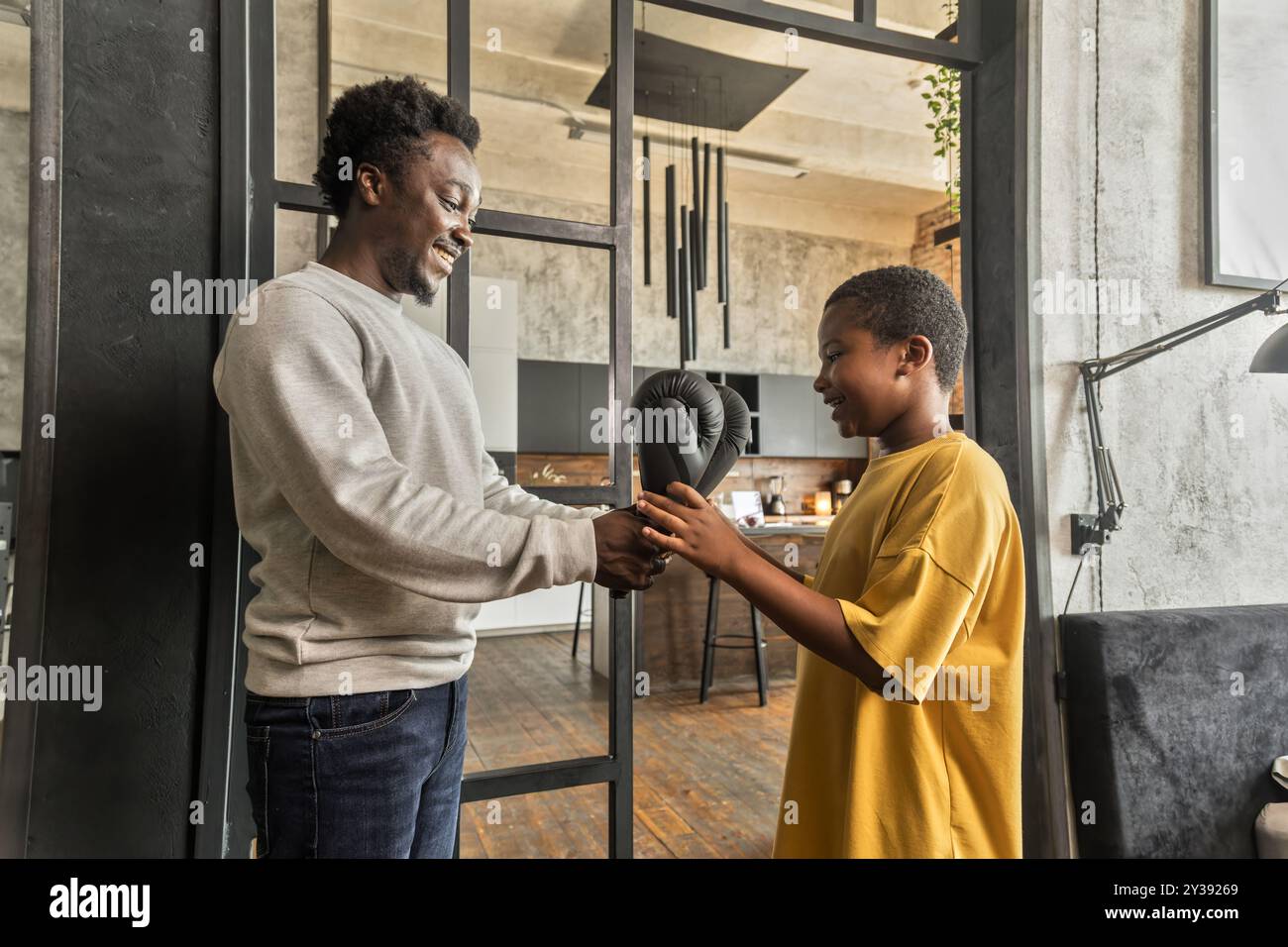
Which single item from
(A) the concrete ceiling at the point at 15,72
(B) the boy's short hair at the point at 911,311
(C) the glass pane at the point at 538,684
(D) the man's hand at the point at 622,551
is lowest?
(C) the glass pane at the point at 538,684

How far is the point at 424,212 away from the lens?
1.01 m

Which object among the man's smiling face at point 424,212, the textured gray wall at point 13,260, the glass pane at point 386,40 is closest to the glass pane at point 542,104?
the glass pane at point 386,40

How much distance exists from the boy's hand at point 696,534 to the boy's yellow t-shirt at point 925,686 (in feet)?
0.51

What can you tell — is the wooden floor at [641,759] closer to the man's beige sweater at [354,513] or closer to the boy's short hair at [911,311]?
the man's beige sweater at [354,513]

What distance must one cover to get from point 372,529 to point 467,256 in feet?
2.24

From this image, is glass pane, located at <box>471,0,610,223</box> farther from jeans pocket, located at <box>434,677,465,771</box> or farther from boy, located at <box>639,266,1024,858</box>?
jeans pocket, located at <box>434,677,465,771</box>

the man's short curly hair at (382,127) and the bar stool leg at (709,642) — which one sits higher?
the man's short curly hair at (382,127)

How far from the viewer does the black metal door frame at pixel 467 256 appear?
116 cm

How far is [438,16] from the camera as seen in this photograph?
4277 millimetres

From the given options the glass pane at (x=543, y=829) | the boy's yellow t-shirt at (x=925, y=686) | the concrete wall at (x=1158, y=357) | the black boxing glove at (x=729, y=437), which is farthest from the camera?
the glass pane at (x=543, y=829)

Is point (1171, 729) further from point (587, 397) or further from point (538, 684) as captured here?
point (587, 397)

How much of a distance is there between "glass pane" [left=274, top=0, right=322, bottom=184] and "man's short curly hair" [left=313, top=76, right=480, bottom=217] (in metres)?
0.56

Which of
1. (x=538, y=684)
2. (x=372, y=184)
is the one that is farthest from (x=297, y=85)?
(x=538, y=684)

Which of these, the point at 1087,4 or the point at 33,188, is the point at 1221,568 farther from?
the point at 33,188
